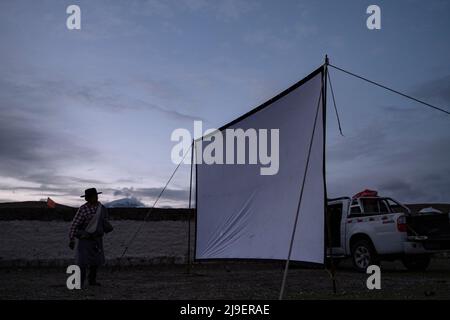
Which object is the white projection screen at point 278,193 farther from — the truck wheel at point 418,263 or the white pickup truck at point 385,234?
the truck wheel at point 418,263

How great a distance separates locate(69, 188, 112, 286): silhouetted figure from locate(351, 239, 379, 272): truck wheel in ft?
20.2

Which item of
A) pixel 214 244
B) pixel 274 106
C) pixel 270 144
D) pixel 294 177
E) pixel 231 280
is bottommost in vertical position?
pixel 231 280

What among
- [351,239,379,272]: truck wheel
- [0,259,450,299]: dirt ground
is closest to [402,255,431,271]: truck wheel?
[351,239,379,272]: truck wheel

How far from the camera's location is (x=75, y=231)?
895 centimetres

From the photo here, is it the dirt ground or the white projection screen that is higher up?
the white projection screen

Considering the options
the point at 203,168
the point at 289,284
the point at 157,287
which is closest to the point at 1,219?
the point at 203,168

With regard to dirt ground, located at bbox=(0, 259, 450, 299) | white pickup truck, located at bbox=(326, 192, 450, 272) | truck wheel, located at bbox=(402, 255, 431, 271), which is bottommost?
dirt ground, located at bbox=(0, 259, 450, 299)

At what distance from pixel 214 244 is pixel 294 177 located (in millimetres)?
3487

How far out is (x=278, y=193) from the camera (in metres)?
8.48

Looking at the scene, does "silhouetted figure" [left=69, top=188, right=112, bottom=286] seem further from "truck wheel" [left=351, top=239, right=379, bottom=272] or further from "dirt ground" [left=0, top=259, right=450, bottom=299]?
"truck wheel" [left=351, top=239, right=379, bottom=272]

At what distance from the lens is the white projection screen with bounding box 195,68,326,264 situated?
766 centimetres

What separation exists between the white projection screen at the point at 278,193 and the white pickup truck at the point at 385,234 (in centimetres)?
270

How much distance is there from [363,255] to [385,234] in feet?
2.87
